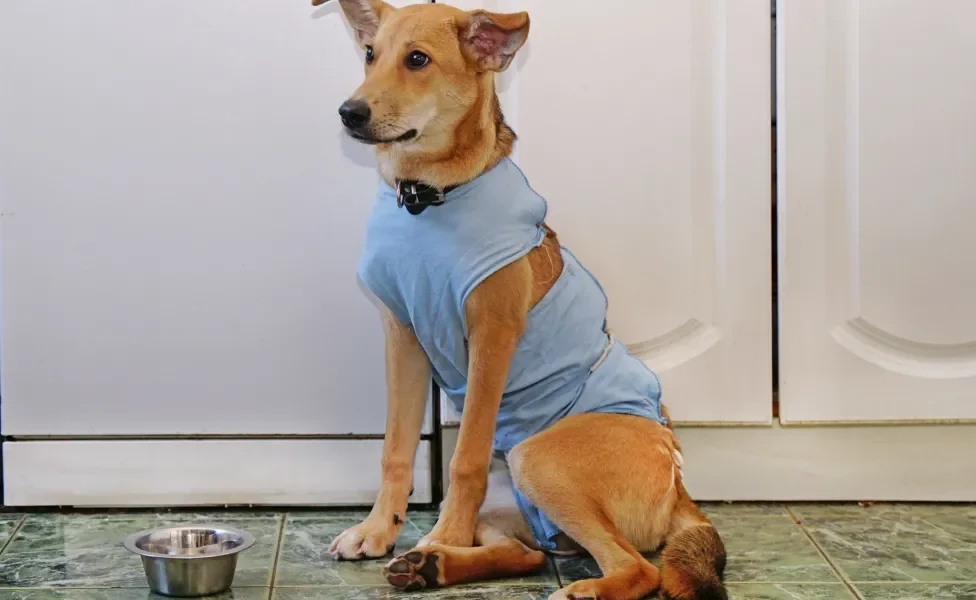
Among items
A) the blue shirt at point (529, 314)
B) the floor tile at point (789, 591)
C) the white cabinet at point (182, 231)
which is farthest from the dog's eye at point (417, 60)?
the floor tile at point (789, 591)

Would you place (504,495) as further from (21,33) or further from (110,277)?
(21,33)

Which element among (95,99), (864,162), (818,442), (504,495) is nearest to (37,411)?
(95,99)

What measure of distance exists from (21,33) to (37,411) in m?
0.78

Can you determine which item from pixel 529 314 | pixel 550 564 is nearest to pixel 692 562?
pixel 550 564

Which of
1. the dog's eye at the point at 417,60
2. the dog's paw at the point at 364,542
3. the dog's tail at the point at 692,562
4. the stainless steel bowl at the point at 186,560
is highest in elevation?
the dog's eye at the point at 417,60

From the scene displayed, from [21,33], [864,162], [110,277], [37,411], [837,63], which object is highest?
[21,33]

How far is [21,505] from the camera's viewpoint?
2.30 metres

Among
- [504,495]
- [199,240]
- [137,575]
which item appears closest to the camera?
[137,575]

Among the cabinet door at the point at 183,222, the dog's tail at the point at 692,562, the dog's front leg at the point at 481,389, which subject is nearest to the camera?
the dog's tail at the point at 692,562

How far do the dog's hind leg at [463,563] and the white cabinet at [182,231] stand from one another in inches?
19.3

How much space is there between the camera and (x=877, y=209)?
232 cm

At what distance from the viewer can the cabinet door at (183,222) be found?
2234mm

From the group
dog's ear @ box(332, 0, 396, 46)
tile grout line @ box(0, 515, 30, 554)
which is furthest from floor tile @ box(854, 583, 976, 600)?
tile grout line @ box(0, 515, 30, 554)

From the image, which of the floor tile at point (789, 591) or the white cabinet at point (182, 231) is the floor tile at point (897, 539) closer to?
the floor tile at point (789, 591)
